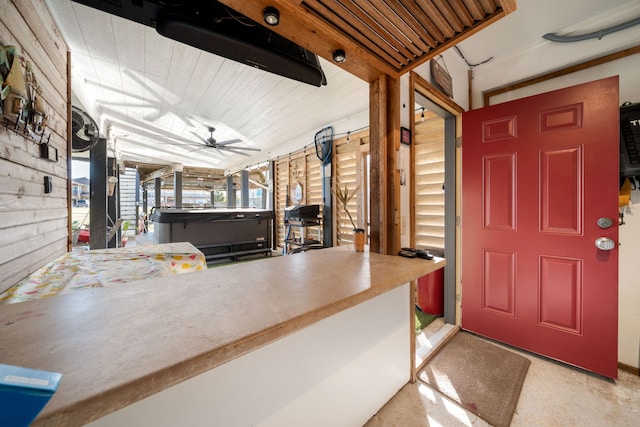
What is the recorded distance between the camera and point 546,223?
1.94 metres

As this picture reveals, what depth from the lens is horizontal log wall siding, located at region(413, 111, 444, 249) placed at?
9.33 feet

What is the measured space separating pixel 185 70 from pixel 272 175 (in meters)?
3.47

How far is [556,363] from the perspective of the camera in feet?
6.23

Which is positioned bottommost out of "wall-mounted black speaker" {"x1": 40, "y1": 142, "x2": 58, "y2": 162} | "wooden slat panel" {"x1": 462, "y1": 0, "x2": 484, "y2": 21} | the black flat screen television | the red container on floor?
the red container on floor

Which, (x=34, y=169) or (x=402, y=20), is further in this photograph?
(x=34, y=169)

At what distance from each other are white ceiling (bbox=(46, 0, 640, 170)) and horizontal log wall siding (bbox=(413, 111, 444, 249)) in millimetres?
753

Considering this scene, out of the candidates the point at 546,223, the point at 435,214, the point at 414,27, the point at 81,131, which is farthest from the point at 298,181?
the point at 414,27

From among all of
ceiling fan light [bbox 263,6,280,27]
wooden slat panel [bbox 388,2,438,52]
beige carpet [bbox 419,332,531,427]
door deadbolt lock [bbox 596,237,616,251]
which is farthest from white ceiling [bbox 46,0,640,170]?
beige carpet [bbox 419,332,531,427]

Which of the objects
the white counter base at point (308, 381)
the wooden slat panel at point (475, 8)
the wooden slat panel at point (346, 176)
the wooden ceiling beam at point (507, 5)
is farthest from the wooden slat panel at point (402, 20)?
the wooden slat panel at point (346, 176)

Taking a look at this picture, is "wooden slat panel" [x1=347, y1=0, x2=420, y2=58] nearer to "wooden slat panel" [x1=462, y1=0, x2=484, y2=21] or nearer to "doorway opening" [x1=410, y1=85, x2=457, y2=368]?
"wooden slat panel" [x1=462, y1=0, x2=484, y2=21]

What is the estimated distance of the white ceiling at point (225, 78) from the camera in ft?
6.00

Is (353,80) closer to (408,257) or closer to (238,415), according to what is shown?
(408,257)

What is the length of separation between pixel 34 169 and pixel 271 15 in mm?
1778

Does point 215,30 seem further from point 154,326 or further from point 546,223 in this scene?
point 546,223
